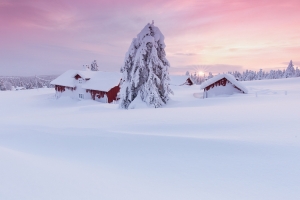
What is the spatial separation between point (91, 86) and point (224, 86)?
2567cm

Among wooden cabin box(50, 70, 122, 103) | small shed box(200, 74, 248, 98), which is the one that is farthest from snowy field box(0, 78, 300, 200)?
wooden cabin box(50, 70, 122, 103)

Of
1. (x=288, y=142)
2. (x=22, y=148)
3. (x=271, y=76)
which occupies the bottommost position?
(x=22, y=148)

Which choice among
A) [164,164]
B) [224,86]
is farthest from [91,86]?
[164,164]

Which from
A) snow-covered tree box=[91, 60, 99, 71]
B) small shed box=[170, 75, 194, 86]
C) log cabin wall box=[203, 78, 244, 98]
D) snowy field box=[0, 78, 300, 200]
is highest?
snow-covered tree box=[91, 60, 99, 71]

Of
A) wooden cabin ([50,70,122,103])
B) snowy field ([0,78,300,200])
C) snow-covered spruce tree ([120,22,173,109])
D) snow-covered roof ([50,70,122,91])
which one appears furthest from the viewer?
snow-covered roof ([50,70,122,91])

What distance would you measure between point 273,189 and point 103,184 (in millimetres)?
3389

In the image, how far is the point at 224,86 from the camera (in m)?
28.2

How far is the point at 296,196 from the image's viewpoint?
3.27 metres

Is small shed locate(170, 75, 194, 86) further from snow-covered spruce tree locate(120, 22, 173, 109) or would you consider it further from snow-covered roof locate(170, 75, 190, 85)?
snow-covered spruce tree locate(120, 22, 173, 109)

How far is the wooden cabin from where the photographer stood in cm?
3534

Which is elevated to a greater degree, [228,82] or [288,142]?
[228,82]

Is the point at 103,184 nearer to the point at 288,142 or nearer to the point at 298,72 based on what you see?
the point at 288,142

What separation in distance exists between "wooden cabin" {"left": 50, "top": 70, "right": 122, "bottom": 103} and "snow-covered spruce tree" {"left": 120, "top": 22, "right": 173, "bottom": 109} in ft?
47.5

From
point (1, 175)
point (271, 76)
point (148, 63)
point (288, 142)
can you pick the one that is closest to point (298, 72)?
point (271, 76)
